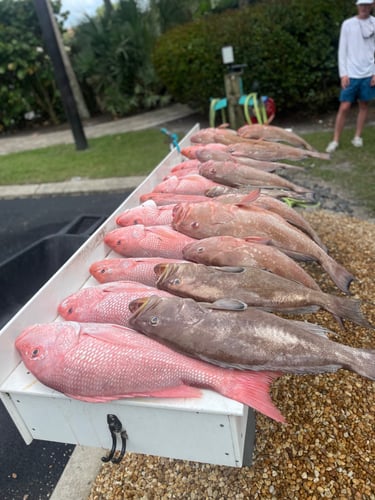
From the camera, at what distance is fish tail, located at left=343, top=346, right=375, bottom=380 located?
157 cm

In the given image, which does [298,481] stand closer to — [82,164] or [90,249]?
[90,249]

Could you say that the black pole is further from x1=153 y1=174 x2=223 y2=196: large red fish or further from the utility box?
the utility box

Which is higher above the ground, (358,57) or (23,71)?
(23,71)

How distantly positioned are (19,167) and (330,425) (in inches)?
356

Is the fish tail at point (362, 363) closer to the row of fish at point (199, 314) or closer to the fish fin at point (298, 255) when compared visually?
the row of fish at point (199, 314)

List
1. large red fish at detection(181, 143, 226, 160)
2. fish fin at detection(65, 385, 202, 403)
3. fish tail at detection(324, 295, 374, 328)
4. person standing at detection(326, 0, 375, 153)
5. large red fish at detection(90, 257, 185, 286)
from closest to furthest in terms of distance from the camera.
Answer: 1. fish fin at detection(65, 385, 202, 403)
2. fish tail at detection(324, 295, 374, 328)
3. large red fish at detection(90, 257, 185, 286)
4. large red fish at detection(181, 143, 226, 160)
5. person standing at detection(326, 0, 375, 153)

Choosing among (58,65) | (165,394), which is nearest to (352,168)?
(165,394)

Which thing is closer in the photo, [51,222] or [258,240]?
[258,240]

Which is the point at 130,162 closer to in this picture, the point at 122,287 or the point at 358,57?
the point at 358,57

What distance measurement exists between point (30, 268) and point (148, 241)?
1667 mm

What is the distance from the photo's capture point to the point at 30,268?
3.61 metres

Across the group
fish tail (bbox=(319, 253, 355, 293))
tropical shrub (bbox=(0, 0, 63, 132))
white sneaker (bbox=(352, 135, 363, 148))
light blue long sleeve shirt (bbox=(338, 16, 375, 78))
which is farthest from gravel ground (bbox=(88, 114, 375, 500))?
tropical shrub (bbox=(0, 0, 63, 132))

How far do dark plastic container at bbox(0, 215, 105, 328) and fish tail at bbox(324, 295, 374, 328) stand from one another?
7.66ft

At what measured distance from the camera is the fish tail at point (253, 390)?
143 centimetres
